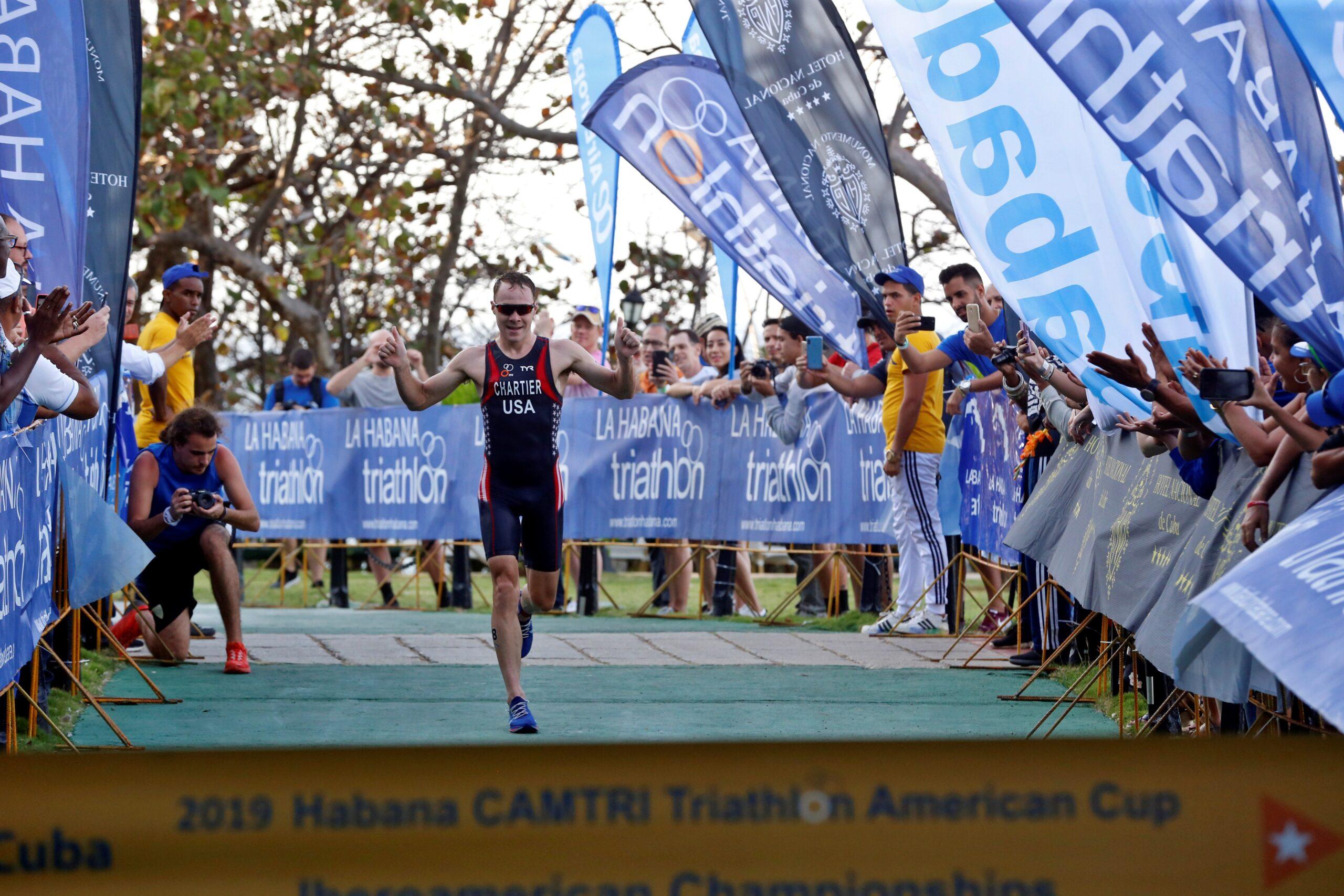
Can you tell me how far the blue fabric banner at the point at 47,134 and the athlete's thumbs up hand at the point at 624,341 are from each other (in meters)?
2.43

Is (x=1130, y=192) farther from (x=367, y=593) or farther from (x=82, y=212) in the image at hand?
(x=367, y=593)

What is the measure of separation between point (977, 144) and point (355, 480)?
10.3 meters

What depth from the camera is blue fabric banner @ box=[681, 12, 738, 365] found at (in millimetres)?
12883

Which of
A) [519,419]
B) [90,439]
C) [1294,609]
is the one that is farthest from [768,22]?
[1294,609]

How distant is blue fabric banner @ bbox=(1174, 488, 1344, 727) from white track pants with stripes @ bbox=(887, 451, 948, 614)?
21.8 ft

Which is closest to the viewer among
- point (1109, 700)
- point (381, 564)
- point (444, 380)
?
point (444, 380)

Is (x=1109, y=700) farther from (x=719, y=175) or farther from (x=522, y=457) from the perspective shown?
(x=719, y=175)

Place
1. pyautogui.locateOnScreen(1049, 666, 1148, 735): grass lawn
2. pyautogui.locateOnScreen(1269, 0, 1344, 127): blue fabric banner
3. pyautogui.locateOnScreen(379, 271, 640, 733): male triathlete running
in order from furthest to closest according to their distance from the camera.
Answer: pyautogui.locateOnScreen(379, 271, 640, 733): male triathlete running < pyautogui.locateOnScreen(1049, 666, 1148, 735): grass lawn < pyautogui.locateOnScreen(1269, 0, 1344, 127): blue fabric banner

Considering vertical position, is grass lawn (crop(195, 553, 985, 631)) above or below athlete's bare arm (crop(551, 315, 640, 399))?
below

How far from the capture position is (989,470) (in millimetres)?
10344

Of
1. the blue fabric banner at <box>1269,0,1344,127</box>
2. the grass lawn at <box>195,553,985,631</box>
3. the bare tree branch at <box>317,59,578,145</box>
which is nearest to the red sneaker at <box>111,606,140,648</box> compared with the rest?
the grass lawn at <box>195,553,985,631</box>

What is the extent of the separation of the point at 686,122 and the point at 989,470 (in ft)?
11.0

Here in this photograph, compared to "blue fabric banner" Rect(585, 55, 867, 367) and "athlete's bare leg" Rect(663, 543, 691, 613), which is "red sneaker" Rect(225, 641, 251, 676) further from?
"athlete's bare leg" Rect(663, 543, 691, 613)

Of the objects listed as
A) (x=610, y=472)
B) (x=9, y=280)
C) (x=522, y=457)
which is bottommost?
(x=610, y=472)
